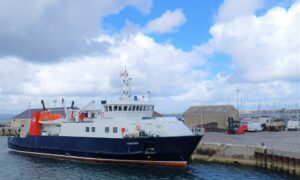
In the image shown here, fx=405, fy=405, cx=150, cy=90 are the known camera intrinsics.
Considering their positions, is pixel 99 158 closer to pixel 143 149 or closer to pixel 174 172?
pixel 143 149

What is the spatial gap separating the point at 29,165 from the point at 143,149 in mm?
11581

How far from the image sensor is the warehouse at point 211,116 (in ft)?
212

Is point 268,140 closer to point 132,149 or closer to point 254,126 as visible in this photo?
point 132,149

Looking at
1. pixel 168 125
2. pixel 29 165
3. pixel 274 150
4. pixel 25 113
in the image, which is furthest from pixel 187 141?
pixel 25 113

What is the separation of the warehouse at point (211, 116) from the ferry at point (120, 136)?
1077 inches

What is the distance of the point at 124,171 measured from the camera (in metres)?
32.4

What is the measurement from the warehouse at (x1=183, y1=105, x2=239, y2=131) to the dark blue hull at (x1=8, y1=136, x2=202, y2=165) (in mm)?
29942

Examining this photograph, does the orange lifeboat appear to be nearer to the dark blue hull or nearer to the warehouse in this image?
the dark blue hull

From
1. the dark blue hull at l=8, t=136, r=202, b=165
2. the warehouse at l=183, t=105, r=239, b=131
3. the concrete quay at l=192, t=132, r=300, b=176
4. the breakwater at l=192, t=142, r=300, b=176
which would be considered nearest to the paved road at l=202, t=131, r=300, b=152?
the concrete quay at l=192, t=132, r=300, b=176

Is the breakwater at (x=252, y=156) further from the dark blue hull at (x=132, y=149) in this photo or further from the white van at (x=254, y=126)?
the white van at (x=254, y=126)

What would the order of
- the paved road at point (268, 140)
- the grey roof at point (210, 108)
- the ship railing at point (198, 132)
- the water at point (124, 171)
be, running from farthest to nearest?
1. the grey roof at point (210, 108)
2. the paved road at point (268, 140)
3. the ship railing at point (198, 132)
4. the water at point (124, 171)

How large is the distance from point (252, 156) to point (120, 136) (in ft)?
37.6

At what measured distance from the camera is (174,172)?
31.8 metres

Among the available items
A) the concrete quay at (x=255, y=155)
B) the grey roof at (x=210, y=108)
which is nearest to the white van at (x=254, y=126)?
the grey roof at (x=210, y=108)
